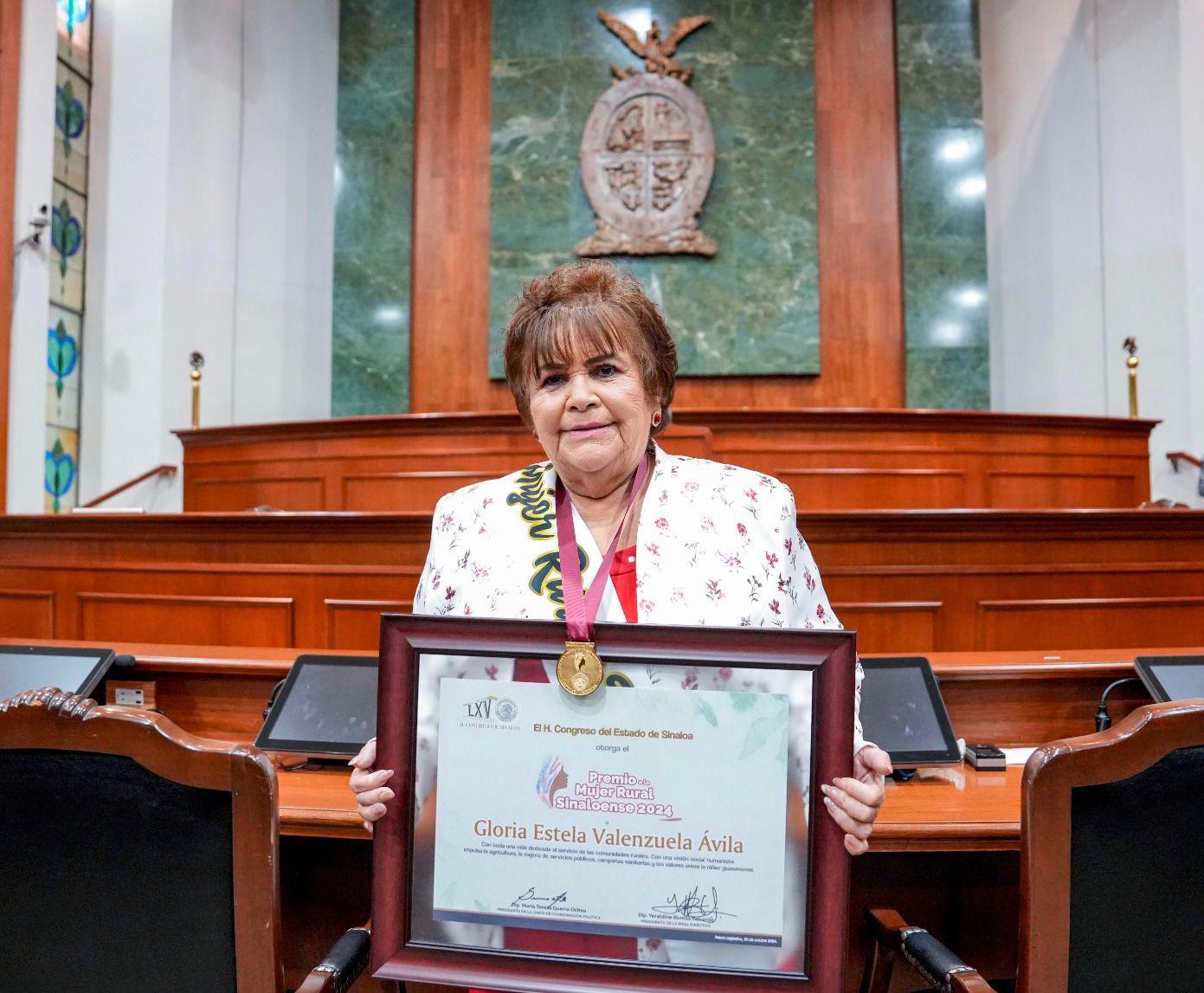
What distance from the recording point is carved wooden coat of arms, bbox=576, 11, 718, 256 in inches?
253

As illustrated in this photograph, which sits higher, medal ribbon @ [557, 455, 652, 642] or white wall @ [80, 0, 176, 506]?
white wall @ [80, 0, 176, 506]

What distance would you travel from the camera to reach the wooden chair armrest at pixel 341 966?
0.97 m

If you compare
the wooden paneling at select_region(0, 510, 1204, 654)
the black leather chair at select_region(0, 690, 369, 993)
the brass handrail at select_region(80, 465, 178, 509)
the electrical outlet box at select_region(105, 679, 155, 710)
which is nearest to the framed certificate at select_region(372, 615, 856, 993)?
the black leather chair at select_region(0, 690, 369, 993)

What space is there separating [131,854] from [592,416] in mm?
699

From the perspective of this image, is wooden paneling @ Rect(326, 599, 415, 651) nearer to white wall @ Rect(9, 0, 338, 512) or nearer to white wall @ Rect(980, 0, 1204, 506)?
white wall @ Rect(9, 0, 338, 512)

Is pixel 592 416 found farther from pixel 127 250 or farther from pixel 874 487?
pixel 127 250

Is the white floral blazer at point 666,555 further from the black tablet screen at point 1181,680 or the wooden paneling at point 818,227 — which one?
the wooden paneling at point 818,227

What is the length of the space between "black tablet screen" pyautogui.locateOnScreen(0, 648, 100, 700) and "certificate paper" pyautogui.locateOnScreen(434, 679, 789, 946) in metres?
1.10

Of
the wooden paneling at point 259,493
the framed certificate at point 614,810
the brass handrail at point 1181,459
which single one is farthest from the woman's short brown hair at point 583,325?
the brass handrail at point 1181,459

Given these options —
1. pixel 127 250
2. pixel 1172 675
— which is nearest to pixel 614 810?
pixel 1172 675

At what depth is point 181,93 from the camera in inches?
235

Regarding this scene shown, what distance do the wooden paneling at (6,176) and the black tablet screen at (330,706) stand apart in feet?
15.3

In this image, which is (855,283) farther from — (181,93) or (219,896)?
(219,896)

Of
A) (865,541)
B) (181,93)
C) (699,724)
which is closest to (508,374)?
(699,724)
